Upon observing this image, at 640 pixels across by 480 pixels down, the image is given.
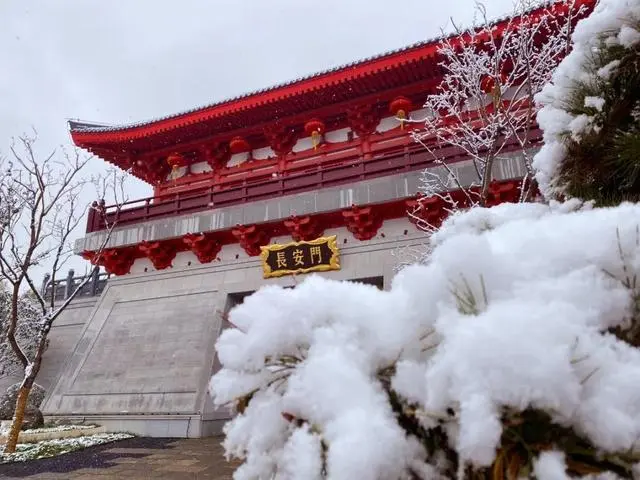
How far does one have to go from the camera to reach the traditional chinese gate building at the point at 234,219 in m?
9.60

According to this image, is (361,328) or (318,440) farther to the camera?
(361,328)

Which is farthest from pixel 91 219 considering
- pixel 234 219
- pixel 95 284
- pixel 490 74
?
pixel 490 74

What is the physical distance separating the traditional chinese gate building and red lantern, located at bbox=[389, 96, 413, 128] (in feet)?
0.09

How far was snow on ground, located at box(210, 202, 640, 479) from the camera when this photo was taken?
0.84 metres

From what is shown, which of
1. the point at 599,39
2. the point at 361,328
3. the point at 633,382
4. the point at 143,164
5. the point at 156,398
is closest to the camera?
the point at 633,382

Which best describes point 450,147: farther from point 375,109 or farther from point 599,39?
point 599,39

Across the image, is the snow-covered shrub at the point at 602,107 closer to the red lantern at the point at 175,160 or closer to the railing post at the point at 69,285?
the red lantern at the point at 175,160

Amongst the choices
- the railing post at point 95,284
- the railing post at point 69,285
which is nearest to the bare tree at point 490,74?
the railing post at point 95,284

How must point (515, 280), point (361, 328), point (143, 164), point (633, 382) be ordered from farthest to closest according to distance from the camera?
point (143, 164), point (361, 328), point (515, 280), point (633, 382)

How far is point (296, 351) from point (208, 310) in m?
10.1

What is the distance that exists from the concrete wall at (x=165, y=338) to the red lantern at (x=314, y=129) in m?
2.66

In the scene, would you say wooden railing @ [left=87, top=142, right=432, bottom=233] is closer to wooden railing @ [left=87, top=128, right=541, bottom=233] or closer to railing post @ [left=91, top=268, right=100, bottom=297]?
wooden railing @ [left=87, top=128, right=541, bottom=233]

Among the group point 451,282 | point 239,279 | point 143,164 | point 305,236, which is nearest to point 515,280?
point 451,282

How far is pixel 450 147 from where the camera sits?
9.06 metres
